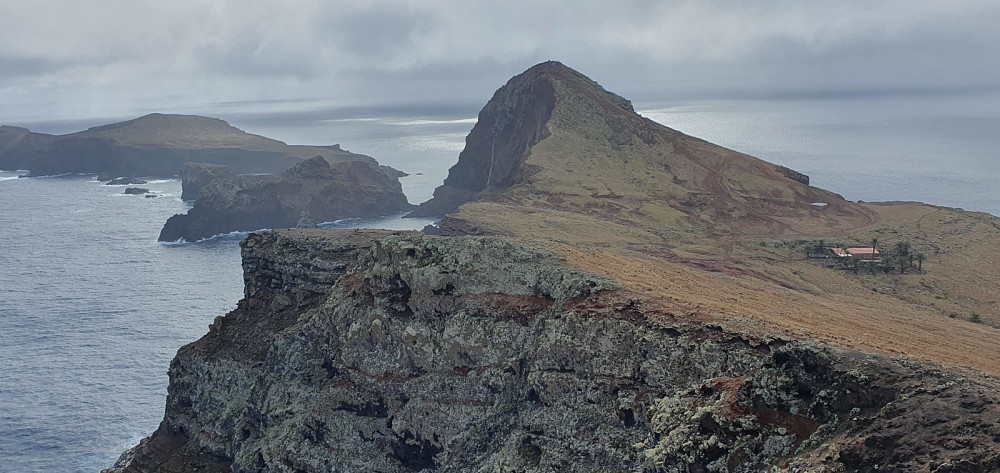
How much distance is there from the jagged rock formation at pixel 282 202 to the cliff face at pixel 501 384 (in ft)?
256

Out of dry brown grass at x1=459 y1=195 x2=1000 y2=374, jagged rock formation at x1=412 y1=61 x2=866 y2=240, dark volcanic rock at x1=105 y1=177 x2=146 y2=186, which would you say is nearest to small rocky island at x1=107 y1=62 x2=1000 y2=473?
dry brown grass at x1=459 y1=195 x2=1000 y2=374

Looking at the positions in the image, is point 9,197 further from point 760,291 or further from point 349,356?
point 760,291

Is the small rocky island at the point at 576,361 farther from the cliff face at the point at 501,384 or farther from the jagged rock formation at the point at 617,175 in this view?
the jagged rock formation at the point at 617,175

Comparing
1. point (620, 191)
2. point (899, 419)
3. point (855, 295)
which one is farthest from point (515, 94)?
point (899, 419)

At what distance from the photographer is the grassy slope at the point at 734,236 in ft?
134

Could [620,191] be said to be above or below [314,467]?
above

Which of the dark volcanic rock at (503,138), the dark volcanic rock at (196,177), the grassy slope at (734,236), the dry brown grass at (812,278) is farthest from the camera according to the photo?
the dark volcanic rock at (196,177)

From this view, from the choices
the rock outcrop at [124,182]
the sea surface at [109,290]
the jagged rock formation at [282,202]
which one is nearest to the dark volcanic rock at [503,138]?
the sea surface at [109,290]

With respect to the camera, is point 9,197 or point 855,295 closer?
point 855,295

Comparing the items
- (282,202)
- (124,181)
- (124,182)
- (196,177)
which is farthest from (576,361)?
(124,181)

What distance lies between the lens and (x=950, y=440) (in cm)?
2520

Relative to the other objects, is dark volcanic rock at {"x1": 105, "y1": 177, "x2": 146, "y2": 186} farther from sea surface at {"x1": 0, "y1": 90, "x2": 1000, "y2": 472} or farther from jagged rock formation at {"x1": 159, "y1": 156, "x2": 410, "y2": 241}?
jagged rock formation at {"x1": 159, "y1": 156, "x2": 410, "y2": 241}

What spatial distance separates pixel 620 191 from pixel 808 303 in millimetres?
42440

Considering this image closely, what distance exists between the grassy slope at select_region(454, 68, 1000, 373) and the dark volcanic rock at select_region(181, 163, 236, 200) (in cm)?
8097
